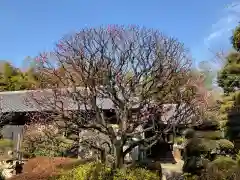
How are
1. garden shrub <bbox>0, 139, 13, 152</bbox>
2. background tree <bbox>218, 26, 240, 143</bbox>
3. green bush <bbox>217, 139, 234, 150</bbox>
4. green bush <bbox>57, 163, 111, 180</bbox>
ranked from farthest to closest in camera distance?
garden shrub <bbox>0, 139, 13, 152</bbox>
green bush <bbox>217, 139, 234, 150</bbox>
background tree <bbox>218, 26, 240, 143</bbox>
green bush <bbox>57, 163, 111, 180</bbox>

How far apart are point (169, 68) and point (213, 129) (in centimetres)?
551

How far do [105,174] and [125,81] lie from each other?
2.85 meters

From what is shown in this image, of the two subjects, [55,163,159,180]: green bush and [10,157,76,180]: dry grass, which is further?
[10,157,76,180]: dry grass

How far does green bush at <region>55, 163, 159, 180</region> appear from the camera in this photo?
952 cm

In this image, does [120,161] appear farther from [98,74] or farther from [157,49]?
[157,49]

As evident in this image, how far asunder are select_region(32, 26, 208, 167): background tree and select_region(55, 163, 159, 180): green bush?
45 cm

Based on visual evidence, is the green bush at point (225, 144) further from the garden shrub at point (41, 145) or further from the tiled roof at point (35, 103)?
the garden shrub at point (41, 145)

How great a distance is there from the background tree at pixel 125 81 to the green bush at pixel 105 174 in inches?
17.9

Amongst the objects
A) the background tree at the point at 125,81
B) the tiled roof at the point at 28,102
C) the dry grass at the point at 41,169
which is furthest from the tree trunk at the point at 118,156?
A: the tiled roof at the point at 28,102

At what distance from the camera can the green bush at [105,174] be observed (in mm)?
9522

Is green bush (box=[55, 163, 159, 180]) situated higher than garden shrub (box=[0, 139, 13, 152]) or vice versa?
garden shrub (box=[0, 139, 13, 152])

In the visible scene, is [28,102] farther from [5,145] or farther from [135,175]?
[135,175]

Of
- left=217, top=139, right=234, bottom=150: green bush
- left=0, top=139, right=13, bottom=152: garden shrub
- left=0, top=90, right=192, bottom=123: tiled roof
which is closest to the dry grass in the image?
left=0, top=90, right=192, bottom=123: tiled roof

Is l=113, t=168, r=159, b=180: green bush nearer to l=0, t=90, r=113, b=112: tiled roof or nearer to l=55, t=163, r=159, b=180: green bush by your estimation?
l=55, t=163, r=159, b=180: green bush
